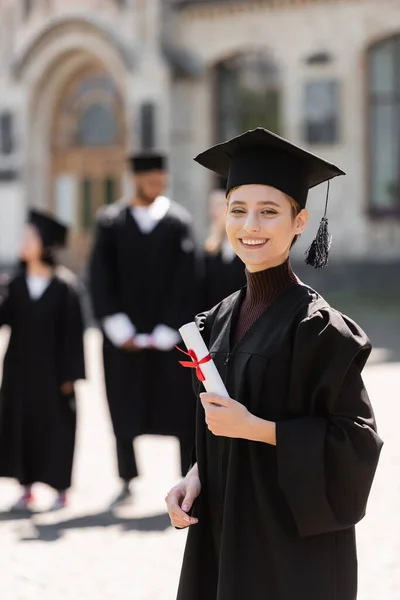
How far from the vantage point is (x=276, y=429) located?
2.71 m

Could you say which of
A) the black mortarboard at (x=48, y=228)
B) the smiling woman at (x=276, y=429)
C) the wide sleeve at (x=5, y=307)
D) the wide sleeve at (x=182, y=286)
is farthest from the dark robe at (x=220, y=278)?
the smiling woman at (x=276, y=429)

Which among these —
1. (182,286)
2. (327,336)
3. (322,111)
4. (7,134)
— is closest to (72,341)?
(182,286)

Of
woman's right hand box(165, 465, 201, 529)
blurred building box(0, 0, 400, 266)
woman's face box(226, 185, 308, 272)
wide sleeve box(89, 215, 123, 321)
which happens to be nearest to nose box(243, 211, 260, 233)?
woman's face box(226, 185, 308, 272)

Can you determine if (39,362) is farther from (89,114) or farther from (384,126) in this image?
(89,114)

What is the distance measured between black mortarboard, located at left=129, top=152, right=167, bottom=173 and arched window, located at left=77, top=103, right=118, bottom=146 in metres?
16.6

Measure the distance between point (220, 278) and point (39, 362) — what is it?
1.28 meters

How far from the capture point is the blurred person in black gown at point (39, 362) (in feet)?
22.0

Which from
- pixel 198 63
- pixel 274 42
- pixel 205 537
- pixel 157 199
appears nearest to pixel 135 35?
pixel 198 63

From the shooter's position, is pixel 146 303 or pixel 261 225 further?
pixel 146 303

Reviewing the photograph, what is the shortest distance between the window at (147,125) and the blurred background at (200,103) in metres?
0.03

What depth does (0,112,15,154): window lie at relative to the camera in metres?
23.4

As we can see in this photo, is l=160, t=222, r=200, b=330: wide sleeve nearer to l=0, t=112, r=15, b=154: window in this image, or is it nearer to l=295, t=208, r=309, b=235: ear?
l=295, t=208, r=309, b=235: ear

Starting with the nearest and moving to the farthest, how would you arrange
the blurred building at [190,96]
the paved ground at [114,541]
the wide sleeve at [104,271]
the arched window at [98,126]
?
1. the paved ground at [114,541]
2. the wide sleeve at [104,271]
3. the blurred building at [190,96]
4. the arched window at [98,126]

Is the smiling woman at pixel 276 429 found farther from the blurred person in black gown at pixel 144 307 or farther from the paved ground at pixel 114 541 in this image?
the blurred person in black gown at pixel 144 307
